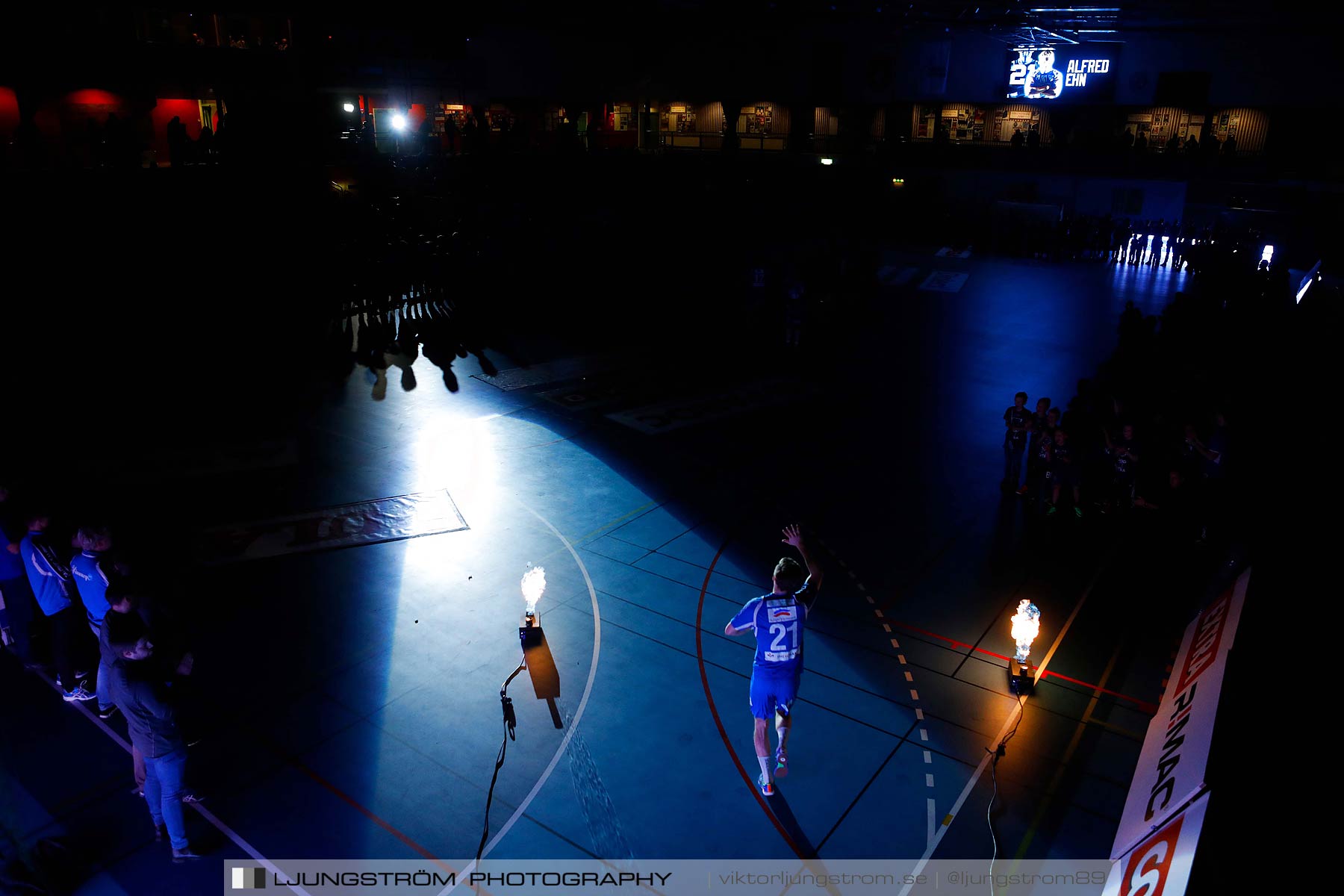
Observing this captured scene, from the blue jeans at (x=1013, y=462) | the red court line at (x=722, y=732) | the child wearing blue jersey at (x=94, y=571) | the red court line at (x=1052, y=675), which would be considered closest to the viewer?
the red court line at (x=722, y=732)

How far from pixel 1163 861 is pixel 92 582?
33.0 feet

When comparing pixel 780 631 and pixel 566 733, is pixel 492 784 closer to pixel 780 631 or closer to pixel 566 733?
pixel 566 733

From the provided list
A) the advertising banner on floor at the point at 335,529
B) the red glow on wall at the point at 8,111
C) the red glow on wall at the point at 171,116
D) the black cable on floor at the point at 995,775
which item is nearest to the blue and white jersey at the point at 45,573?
the advertising banner on floor at the point at 335,529

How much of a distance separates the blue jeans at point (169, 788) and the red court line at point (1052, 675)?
8.21 metres

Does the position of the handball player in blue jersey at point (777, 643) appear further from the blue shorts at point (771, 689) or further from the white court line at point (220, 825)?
the white court line at point (220, 825)

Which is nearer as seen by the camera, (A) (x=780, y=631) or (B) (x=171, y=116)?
(A) (x=780, y=631)

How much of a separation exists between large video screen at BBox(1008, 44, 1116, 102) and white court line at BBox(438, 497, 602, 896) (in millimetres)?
43032

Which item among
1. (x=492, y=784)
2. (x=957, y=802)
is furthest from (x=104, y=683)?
(x=957, y=802)

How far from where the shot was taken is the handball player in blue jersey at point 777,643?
25.0ft

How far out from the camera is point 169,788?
Result: 22.4 feet

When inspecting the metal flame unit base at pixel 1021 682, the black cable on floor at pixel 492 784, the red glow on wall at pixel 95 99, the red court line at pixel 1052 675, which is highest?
the red glow on wall at pixel 95 99

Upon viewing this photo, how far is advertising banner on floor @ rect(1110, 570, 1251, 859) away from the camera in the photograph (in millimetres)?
6863

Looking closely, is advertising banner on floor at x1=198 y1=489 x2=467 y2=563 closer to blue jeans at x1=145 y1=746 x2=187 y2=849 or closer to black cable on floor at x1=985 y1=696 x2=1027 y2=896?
blue jeans at x1=145 y1=746 x2=187 y2=849

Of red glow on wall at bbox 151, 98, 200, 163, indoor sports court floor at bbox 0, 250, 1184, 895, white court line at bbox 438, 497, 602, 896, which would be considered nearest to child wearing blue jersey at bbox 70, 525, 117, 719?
indoor sports court floor at bbox 0, 250, 1184, 895
